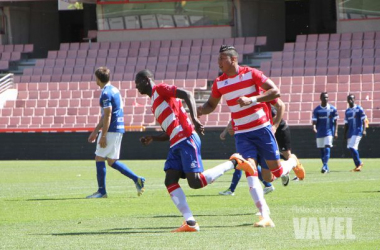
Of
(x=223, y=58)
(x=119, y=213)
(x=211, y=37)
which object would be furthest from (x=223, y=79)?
(x=211, y=37)

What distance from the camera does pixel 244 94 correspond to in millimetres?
10094

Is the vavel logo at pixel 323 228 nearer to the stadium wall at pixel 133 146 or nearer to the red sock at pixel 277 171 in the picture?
the red sock at pixel 277 171

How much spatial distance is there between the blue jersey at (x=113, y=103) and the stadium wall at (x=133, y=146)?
1616 centimetres

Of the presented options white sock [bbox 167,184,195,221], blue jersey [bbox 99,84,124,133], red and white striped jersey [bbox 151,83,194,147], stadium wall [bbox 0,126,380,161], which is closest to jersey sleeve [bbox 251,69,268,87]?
red and white striped jersey [bbox 151,83,194,147]

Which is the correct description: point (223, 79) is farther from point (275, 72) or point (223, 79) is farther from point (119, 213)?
point (275, 72)

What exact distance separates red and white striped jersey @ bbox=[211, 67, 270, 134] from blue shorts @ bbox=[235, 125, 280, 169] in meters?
0.06

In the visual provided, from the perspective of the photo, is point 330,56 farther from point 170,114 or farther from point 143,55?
point 170,114

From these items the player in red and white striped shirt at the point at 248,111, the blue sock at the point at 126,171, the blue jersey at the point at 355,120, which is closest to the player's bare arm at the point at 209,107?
the player in red and white striped shirt at the point at 248,111

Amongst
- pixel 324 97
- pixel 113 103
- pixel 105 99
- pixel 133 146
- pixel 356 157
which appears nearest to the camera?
pixel 105 99

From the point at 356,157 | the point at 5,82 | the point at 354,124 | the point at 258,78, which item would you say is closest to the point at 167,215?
the point at 258,78

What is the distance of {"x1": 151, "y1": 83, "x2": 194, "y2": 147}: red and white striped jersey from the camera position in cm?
1001

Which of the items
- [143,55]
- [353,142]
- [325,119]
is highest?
[325,119]

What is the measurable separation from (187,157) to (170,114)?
0.62 m

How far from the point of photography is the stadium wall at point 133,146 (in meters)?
30.3
